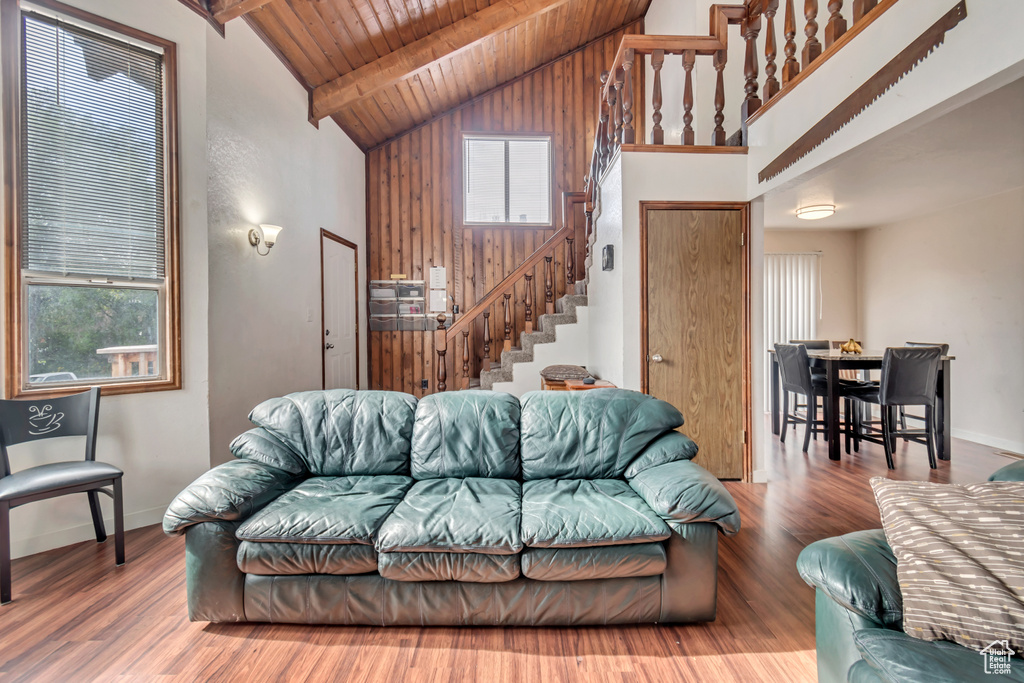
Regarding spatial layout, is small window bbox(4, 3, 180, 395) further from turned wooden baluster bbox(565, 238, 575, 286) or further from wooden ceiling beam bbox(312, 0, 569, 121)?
turned wooden baluster bbox(565, 238, 575, 286)

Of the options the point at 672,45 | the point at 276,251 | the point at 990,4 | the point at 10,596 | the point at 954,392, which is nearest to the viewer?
the point at 990,4

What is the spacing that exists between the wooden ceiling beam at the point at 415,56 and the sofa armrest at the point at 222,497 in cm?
385

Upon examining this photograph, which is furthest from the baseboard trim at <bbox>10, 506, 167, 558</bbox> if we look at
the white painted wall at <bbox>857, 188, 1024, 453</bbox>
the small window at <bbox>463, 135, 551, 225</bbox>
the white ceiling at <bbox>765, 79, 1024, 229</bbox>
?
the white painted wall at <bbox>857, 188, 1024, 453</bbox>

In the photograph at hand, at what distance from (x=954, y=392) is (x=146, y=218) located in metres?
7.52

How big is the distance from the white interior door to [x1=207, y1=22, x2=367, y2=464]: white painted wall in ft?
0.74

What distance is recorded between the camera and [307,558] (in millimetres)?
1789

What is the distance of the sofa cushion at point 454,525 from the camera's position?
68.5 inches

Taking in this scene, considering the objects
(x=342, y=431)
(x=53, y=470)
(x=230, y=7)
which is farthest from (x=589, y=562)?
(x=230, y=7)

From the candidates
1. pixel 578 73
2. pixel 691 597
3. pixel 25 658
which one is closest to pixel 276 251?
pixel 25 658

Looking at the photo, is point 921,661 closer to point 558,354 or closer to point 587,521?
point 587,521

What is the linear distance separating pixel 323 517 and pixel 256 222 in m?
2.74

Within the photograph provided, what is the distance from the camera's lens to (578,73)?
645cm

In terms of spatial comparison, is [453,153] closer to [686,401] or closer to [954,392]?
[686,401]

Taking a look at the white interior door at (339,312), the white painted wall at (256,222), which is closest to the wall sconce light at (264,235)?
the white painted wall at (256,222)
